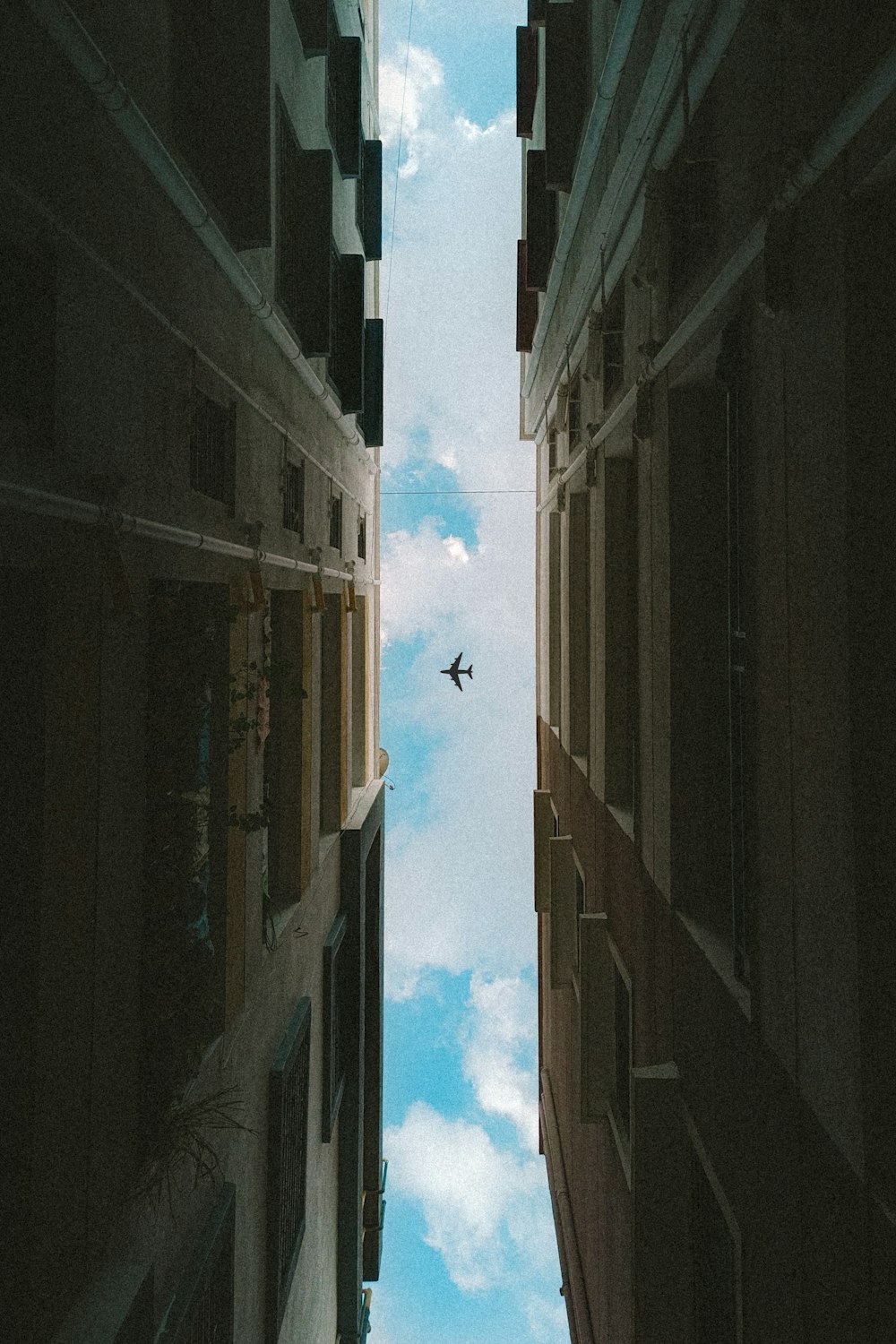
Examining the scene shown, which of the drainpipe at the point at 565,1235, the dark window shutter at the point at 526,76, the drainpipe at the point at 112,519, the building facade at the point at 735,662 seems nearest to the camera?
the building facade at the point at 735,662

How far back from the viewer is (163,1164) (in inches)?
179

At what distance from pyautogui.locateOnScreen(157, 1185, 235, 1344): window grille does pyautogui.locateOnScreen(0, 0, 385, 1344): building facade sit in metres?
0.03

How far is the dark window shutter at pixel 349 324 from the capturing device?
36.0 ft

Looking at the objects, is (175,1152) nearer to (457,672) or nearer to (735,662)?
(735,662)

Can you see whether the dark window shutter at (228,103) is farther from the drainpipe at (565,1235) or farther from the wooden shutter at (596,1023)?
the drainpipe at (565,1235)

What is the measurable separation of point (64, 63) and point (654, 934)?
7319 millimetres

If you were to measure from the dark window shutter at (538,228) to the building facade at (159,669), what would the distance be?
449 centimetres

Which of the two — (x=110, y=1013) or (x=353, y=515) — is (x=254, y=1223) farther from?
(x=353, y=515)

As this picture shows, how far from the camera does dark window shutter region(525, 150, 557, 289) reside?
12.0 meters

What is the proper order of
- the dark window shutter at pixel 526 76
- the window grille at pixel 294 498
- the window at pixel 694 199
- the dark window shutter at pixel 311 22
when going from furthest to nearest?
A: 1. the dark window shutter at pixel 526 76
2. the window grille at pixel 294 498
3. the dark window shutter at pixel 311 22
4. the window at pixel 694 199

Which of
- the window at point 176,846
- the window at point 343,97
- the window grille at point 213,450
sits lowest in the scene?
the window at point 176,846

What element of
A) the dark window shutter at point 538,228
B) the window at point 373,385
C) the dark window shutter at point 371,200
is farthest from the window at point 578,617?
the dark window shutter at point 371,200

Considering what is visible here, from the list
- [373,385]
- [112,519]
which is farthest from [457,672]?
[112,519]

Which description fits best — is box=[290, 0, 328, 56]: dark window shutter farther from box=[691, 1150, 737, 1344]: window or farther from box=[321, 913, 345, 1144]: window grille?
box=[691, 1150, 737, 1344]: window
